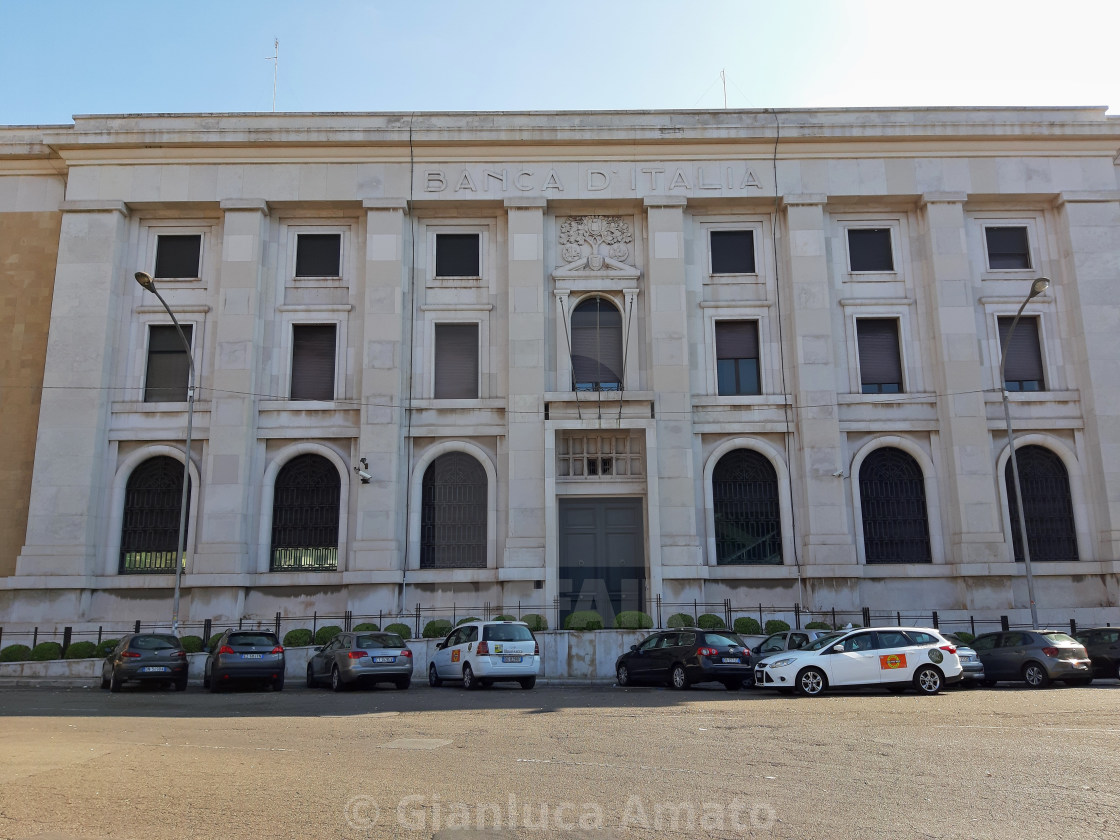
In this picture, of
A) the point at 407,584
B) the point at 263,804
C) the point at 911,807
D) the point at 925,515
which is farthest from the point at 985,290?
the point at 263,804

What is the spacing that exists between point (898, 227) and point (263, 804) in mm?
29344

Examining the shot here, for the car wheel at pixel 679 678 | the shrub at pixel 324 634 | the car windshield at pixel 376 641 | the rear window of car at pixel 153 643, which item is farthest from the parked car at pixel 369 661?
the car wheel at pixel 679 678

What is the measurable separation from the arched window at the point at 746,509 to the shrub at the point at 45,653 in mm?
18790

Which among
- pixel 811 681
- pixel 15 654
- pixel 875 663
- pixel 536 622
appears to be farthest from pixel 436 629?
pixel 875 663

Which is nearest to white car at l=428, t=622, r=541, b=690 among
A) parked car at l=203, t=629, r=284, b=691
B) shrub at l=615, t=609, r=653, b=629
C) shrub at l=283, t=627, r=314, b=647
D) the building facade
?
parked car at l=203, t=629, r=284, b=691

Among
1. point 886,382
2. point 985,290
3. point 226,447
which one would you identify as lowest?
point 226,447

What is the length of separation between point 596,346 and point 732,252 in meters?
5.69

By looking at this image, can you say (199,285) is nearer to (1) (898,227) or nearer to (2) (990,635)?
(1) (898,227)

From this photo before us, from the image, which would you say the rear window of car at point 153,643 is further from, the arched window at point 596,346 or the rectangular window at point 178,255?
the arched window at point 596,346

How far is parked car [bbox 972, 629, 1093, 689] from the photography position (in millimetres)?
19984

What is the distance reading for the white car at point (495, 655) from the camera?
20.2m

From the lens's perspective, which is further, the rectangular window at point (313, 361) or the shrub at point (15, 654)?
the rectangular window at point (313, 361)

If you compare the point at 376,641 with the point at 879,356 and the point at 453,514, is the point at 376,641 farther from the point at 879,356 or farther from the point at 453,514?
the point at 879,356

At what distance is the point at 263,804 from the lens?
8164mm
